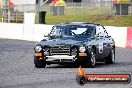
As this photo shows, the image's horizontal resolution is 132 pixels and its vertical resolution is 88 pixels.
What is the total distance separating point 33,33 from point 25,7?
2631 cm

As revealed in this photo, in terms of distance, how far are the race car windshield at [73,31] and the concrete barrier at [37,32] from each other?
39.4 feet

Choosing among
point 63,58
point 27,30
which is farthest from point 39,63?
point 27,30

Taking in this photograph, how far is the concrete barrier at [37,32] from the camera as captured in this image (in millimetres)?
33800

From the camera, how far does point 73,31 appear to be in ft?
68.6

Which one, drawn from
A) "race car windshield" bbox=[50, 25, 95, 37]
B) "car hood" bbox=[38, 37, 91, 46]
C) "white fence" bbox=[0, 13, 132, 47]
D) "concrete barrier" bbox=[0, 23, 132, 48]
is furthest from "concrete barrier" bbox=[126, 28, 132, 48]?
"car hood" bbox=[38, 37, 91, 46]

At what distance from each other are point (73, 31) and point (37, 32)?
2022 centimetres

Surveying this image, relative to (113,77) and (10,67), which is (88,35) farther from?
(113,77)

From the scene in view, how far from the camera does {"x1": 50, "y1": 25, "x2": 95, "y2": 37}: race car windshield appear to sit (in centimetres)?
2073

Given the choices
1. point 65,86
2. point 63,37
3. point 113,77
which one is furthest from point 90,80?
point 63,37

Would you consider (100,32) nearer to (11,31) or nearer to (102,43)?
(102,43)

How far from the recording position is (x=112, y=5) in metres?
57.7

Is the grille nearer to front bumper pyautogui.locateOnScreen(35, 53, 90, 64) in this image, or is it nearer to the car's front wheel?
front bumper pyautogui.locateOnScreen(35, 53, 90, 64)

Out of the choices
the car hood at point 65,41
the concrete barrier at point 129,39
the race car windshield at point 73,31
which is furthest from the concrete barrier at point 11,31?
the car hood at point 65,41

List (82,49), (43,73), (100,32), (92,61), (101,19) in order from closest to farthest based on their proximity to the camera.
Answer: (43,73), (82,49), (92,61), (100,32), (101,19)
